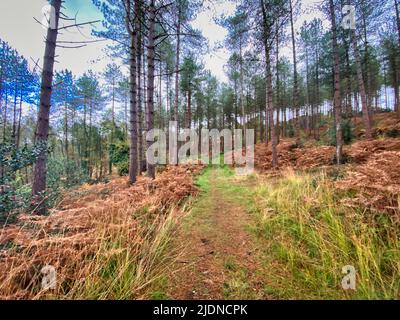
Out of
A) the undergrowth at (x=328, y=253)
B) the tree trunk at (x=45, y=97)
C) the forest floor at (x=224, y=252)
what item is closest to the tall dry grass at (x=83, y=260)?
the forest floor at (x=224, y=252)

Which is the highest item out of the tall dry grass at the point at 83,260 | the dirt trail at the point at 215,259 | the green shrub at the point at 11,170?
the green shrub at the point at 11,170

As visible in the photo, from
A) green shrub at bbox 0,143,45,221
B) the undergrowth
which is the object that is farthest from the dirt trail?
green shrub at bbox 0,143,45,221

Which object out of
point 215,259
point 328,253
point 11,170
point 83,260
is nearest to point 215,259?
point 215,259

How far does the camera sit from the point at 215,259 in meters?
2.63

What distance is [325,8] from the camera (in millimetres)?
7426

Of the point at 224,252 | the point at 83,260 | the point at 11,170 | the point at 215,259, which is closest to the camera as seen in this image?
the point at 83,260

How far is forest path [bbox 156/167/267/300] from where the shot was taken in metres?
2.04

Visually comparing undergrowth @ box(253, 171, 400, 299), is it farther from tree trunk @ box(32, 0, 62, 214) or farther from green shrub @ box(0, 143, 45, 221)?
tree trunk @ box(32, 0, 62, 214)

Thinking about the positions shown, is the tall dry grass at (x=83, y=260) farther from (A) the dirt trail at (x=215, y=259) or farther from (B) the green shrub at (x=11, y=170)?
(B) the green shrub at (x=11, y=170)

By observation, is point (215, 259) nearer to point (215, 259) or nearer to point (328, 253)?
point (215, 259)

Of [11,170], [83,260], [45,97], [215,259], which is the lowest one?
[215,259]

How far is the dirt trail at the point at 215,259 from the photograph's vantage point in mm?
2039

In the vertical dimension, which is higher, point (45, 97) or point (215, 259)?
point (45, 97)
